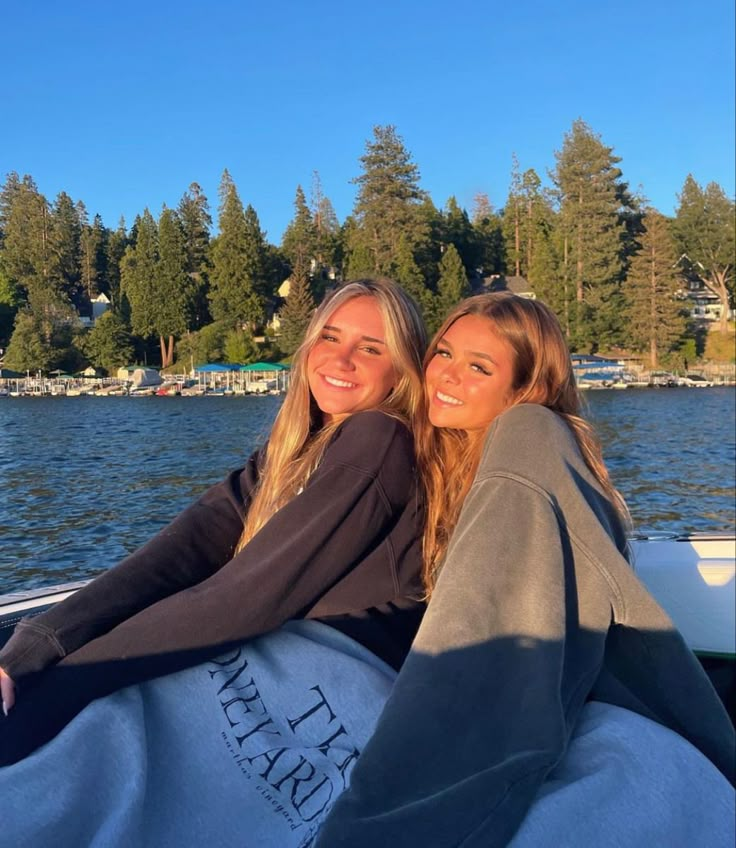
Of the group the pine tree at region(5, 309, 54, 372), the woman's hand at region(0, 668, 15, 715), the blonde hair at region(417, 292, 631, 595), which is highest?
the pine tree at region(5, 309, 54, 372)

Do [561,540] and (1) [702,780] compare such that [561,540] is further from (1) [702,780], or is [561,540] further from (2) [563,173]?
(2) [563,173]

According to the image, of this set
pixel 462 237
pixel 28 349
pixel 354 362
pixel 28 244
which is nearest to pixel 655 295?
pixel 462 237

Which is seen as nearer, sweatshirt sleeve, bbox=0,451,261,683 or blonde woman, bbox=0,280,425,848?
blonde woman, bbox=0,280,425,848

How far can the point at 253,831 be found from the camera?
1.43 metres

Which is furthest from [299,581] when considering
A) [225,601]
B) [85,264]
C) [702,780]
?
[85,264]

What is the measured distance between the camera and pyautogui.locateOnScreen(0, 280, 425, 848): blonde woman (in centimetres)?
142

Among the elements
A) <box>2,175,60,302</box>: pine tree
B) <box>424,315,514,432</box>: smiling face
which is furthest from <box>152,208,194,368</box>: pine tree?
<box>424,315,514,432</box>: smiling face

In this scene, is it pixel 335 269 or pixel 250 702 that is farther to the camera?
pixel 335 269

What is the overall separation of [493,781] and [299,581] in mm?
596

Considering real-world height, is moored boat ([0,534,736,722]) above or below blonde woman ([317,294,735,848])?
below

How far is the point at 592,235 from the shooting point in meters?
52.2

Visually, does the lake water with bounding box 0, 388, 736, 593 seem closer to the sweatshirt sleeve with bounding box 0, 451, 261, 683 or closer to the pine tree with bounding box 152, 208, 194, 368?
the sweatshirt sleeve with bounding box 0, 451, 261, 683

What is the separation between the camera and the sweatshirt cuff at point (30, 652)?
64.1 inches

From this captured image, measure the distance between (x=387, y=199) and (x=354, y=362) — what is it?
56.2 m
